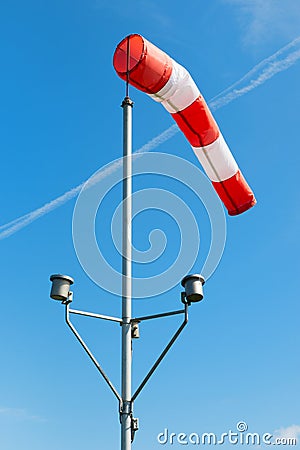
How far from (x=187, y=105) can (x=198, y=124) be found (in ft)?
0.99

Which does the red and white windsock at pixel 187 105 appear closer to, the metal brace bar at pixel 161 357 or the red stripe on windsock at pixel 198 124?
the red stripe on windsock at pixel 198 124

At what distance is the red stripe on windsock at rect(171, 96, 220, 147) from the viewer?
25.2 ft

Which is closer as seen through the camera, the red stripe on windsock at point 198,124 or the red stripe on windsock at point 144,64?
the red stripe on windsock at point 144,64

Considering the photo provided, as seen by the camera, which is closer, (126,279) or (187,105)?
(126,279)

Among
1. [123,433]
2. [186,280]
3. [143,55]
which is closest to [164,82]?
[143,55]

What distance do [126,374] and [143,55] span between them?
3.51 metres

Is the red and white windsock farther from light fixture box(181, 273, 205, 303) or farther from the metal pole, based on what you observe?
light fixture box(181, 273, 205, 303)

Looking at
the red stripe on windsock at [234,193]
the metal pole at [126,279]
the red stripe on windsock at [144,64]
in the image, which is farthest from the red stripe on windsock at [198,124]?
the metal pole at [126,279]

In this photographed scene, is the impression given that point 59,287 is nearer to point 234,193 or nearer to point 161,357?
point 161,357

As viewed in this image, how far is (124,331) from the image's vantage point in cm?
598

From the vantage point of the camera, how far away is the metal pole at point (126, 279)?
5.66m

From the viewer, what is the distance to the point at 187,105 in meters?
7.62

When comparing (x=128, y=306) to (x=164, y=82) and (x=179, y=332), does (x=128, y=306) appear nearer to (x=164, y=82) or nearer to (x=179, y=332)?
(x=179, y=332)

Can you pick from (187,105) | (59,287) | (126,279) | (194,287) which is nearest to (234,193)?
(187,105)
